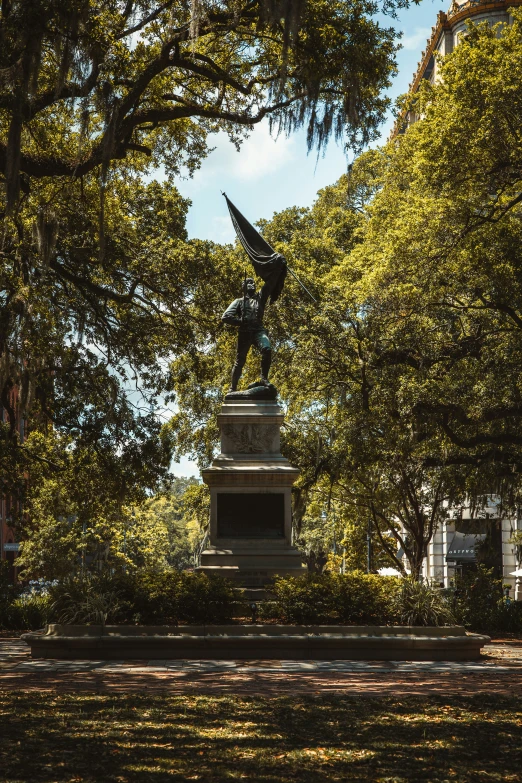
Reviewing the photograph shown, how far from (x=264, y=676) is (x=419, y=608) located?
3965mm

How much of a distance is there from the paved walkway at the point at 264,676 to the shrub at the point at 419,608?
0.96 metres

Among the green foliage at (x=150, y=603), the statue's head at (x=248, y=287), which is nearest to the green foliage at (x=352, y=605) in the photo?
the green foliage at (x=150, y=603)

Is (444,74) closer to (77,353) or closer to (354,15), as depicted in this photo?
(354,15)

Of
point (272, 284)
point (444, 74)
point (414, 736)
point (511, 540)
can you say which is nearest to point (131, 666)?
point (414, 736)

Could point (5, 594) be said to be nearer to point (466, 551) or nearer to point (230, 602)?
point (230, 602)

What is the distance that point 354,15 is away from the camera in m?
A: 16.8

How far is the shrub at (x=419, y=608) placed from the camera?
49.6ft

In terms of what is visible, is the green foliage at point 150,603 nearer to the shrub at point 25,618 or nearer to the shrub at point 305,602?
the shrub at point 305,602

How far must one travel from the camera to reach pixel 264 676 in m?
12.1

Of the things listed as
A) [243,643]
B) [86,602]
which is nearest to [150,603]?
[86,602]

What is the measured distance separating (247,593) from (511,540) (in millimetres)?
25108

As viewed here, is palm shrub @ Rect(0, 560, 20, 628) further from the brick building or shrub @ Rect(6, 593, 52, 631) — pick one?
the brick building

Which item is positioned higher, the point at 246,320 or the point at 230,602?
the point at 246,320

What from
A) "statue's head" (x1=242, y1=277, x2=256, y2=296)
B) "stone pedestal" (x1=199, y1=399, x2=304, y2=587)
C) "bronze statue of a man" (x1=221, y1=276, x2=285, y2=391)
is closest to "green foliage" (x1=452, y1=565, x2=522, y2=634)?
"stone pedestal" (x1=199, y1=399, x2=304, y2=587)
